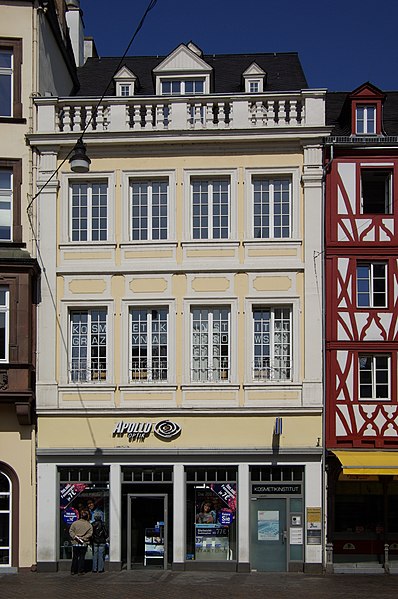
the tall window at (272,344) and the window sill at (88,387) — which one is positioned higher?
the tall window at (272,344)

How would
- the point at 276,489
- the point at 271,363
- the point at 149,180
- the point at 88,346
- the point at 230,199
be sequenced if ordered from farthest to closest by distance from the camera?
the point at 149,180
the point at 230,199
the point at 88,346
the point at 271,363
the point at 276,489

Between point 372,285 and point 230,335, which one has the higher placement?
point 372,285

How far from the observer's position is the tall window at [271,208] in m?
27.3

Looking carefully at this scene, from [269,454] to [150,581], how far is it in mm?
4377

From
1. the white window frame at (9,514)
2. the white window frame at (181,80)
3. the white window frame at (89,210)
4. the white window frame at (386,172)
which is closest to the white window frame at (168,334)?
the white window frame at (89,210)

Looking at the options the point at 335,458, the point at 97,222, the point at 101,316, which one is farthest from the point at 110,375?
the point at 335,458

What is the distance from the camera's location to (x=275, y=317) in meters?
27.2

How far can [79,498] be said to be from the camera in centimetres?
2667

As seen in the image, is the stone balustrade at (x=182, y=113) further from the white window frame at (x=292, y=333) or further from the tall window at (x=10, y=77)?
the white window frame at (x=292, y=333)

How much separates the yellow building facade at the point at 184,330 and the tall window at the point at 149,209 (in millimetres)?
53

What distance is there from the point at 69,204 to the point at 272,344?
6549 mm

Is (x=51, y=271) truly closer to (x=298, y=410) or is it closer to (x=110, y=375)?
(x=110, y=375)

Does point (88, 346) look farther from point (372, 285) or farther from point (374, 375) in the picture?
point (372, 285)

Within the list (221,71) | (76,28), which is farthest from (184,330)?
(76,28)
